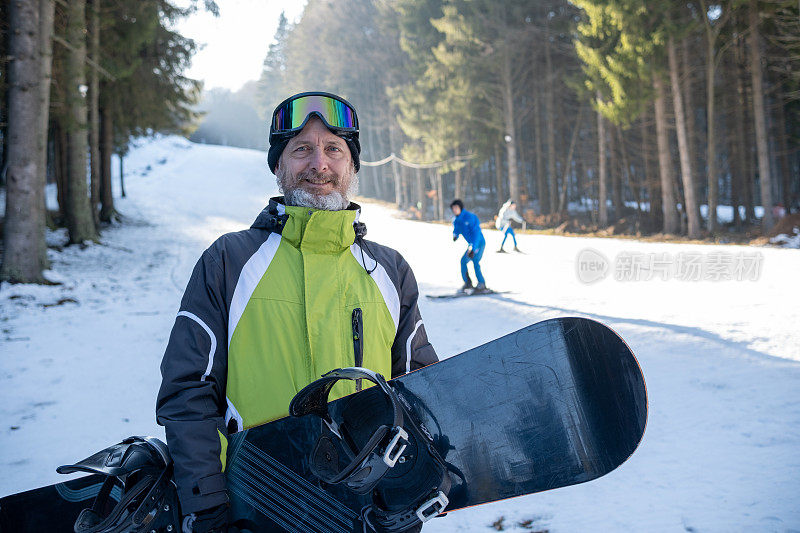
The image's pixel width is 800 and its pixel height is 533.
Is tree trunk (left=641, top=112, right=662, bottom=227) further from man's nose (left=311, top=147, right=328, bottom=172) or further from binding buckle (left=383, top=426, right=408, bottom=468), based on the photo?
binding buckle (left=383, top=426, right=408, bottom=468)

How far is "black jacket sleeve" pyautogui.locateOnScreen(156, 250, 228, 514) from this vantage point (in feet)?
4.96

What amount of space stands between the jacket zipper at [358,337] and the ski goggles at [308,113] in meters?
0.75

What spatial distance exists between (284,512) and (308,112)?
1.38 metres

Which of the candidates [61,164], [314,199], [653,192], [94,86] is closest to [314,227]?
[314,199]

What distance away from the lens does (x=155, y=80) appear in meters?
17.9

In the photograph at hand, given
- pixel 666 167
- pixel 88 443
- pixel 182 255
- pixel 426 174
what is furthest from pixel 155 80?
pixel 426 174

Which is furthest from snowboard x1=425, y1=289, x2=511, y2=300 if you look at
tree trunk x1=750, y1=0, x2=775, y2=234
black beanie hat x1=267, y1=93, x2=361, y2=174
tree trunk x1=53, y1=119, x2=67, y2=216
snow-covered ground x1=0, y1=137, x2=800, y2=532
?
tree trunk x1=53, y1=119, x2=67, y2=216

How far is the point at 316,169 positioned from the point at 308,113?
216mm

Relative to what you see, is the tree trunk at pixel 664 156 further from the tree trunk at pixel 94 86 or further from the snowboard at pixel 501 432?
the snowboard at pixel 501 432

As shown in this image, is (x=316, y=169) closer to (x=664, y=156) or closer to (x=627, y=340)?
(x=627, y=340)

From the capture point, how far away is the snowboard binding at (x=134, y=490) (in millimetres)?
1452

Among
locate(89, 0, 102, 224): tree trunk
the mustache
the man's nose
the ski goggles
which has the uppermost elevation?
locate(89, 0, 102, 224): tree trunk

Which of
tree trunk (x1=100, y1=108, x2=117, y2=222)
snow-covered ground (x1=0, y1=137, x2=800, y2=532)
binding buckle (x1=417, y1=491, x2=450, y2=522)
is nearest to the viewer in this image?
binding buckle (x1=417, y1=491, x2=450, y2=522)

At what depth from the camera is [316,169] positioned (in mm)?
2000
